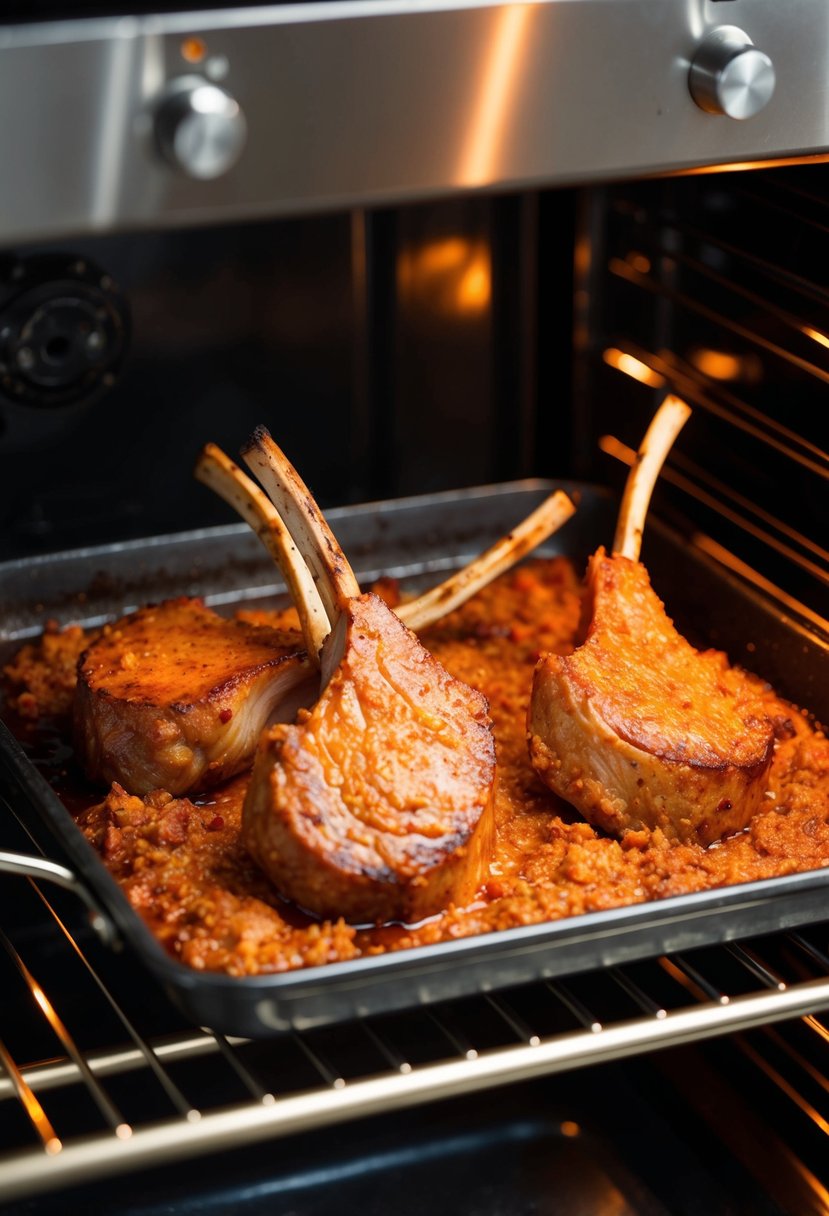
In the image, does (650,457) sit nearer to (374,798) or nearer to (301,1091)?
(374,798)

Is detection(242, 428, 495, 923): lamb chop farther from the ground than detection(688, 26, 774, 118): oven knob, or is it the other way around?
detection(688, 26, 774, 118): oven knob

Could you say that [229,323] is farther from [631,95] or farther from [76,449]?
[631,95]

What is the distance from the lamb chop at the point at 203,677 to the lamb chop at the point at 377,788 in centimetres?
16

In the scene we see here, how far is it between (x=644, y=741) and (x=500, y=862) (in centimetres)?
19

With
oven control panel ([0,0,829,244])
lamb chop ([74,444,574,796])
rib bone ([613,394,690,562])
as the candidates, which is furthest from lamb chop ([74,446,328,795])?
oven control panel ([0,0,829,244])

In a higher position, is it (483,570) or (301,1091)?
(483,570)

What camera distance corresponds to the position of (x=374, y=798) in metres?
1.50

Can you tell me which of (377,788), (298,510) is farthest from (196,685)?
(377,788)

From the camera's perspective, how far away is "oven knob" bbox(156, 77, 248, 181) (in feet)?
3.99

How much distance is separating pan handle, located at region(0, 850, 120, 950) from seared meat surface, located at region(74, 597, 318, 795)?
0.28 m

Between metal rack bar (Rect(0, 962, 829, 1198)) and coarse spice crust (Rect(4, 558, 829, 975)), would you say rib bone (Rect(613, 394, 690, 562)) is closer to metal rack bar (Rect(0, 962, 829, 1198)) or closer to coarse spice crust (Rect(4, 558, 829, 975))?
coarse spice crust (Rect(4, 558, 829, 975))

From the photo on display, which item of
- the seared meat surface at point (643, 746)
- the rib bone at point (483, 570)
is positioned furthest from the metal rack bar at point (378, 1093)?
the rib bone at point (483, 570)

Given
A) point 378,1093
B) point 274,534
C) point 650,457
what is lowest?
point 378,1093

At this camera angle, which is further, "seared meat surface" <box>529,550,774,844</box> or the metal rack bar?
"seared meat surface" <box>529,550,774,844</box>
